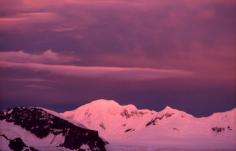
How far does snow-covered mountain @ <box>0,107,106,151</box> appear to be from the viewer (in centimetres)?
17762

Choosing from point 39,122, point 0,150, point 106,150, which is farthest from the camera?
point 106,150

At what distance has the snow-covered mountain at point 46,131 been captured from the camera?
17762cm

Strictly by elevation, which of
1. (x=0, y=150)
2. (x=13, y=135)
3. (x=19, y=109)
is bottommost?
(x=0, y=150)

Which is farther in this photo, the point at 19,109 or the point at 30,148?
the point at 19,109

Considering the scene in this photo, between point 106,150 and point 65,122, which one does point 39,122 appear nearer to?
point 65,122

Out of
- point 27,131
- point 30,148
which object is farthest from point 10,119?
point 30,148

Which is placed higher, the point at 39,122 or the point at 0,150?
the point at 39,122

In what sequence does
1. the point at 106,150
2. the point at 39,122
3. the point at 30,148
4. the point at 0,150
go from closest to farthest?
the point at 0,150 → the point at 30,148 → the point at 39,122 → the point at 106,150

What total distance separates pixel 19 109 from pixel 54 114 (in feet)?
29.3

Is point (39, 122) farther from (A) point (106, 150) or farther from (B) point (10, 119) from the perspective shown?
(A) point (106, 150)

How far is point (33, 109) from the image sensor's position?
19350 centimetres

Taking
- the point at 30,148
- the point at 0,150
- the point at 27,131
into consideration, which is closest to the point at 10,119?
the point at 27,131

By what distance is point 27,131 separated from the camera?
18425cm

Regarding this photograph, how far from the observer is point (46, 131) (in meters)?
186
